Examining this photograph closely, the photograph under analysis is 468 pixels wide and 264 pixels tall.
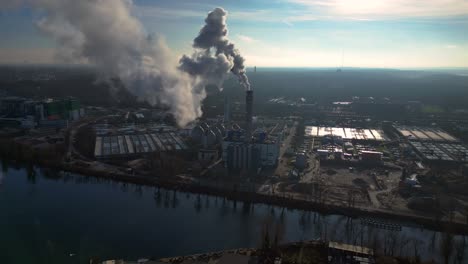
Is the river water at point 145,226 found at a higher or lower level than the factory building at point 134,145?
lower

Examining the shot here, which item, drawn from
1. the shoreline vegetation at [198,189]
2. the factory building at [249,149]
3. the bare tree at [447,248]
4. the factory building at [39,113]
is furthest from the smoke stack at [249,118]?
the factory building at [39,113]

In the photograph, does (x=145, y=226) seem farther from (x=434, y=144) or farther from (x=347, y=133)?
(x=434, y=144)

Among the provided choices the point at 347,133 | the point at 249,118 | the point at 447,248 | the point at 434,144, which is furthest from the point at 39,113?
the point at 434,144

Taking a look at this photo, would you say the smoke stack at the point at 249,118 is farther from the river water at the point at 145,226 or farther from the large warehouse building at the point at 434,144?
the large warehouse building at the point at 434,144

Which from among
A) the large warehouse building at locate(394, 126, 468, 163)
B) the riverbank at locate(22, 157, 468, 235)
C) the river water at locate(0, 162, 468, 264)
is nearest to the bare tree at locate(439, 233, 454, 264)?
the river water at locate(0, 162, 468, 264)

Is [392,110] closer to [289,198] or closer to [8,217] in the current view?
[289,198]

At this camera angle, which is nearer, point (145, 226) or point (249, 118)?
point (145, 226)
